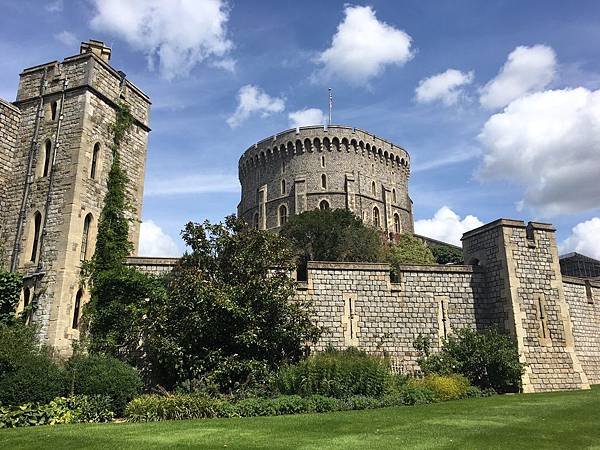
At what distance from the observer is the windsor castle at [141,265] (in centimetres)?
1769

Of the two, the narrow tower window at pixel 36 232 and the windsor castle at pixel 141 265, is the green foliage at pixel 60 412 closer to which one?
the windsor castle at pixel 141 265

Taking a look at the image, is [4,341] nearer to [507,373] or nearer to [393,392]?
[393,392]

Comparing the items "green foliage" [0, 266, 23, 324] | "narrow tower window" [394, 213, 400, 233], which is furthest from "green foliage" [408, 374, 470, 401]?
"narrow tower window" [394, 213, 400, 233]

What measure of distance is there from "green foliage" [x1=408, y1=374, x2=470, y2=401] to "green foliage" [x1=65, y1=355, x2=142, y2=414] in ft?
27.0

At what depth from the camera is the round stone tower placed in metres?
54.6

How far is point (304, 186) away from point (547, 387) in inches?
1553

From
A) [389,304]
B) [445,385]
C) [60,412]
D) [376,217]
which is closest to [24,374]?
[60,412]

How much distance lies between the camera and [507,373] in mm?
16953

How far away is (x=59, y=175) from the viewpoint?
18531 millimetres

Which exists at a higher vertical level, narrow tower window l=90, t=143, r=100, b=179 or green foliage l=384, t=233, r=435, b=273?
green foliage l=384, t=233, r=435, b=273

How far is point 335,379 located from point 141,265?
26.8 feet

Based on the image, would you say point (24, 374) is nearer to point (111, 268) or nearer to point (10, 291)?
point (10, 291)

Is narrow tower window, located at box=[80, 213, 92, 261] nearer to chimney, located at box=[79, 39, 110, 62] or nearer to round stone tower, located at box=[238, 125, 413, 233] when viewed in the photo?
chimney, located at box=[79, 39, 110, 62]

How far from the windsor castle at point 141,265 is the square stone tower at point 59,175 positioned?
40 millimetres
